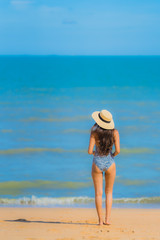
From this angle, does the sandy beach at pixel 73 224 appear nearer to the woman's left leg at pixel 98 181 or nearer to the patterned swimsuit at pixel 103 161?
the woman's left leg at pixel 98 181

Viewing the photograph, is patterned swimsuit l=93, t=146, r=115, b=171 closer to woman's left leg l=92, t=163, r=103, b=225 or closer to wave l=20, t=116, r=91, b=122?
woman's left leg l=92, t=163, r=103, b=225

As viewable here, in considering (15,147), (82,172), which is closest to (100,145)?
(82,172)

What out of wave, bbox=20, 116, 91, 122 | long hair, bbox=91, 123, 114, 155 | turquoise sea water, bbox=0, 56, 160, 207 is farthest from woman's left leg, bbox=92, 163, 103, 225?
wave, bbox=20, 116, 91, 122

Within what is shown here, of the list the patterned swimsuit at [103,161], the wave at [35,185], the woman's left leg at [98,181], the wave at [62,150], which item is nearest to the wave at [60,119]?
the wave at [62,150]

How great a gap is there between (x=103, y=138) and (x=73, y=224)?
4.63 feet

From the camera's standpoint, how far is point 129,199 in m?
8.43

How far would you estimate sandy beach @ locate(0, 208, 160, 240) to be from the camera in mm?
5422

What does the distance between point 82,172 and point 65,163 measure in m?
1.01

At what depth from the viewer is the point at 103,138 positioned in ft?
17.6

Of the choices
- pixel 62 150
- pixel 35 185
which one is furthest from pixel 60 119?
pixel 35 185

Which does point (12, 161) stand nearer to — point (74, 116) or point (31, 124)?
point (31, 124)

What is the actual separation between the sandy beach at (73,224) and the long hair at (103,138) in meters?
1.04

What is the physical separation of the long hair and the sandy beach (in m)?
1.04

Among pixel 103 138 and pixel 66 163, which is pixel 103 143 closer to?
pixel 103 138
